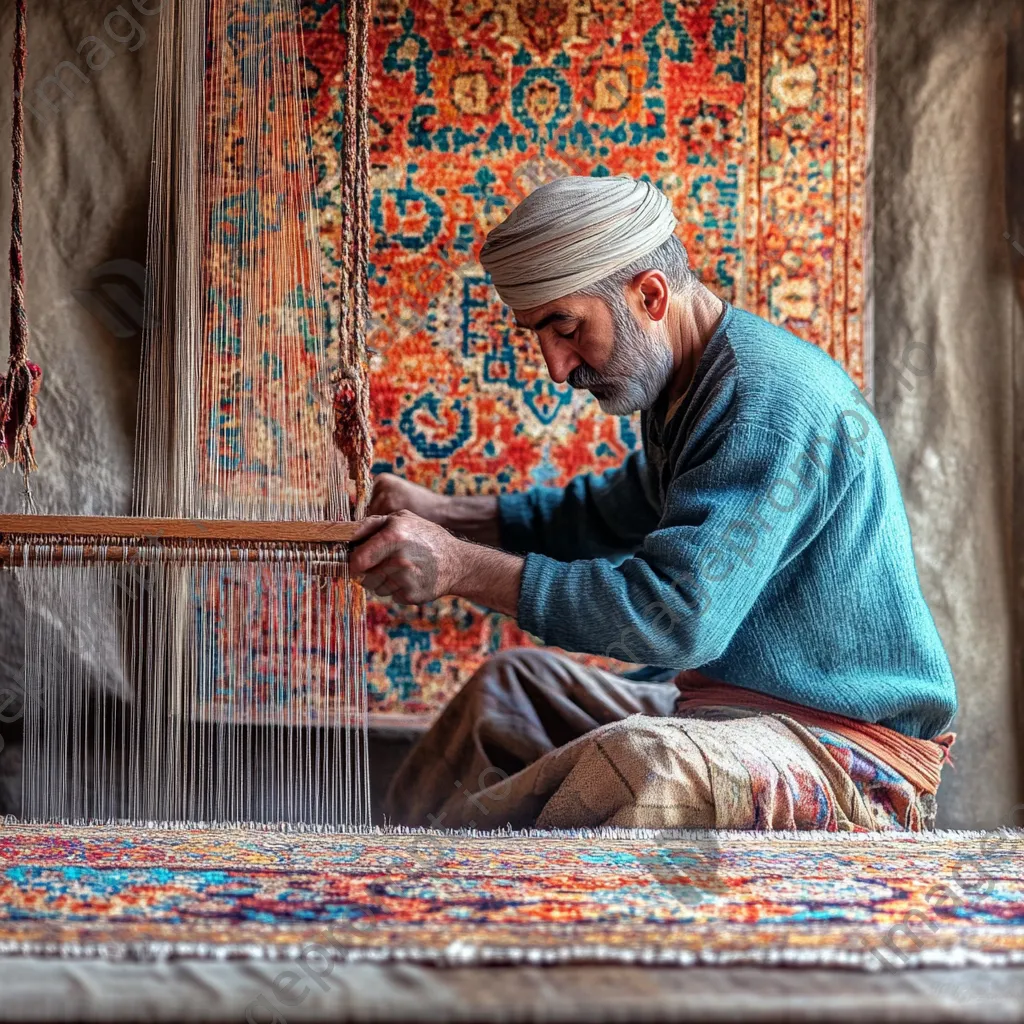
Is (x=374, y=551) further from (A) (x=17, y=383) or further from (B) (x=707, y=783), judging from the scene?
(A) (x=17, y=383)

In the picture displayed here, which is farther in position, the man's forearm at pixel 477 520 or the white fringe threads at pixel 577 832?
the man's forearm at pixel 477 520

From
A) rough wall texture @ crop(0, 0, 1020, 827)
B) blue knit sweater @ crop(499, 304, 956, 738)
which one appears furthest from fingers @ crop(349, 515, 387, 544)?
rough wall texture @ crop(0, 0, 1020, 827)

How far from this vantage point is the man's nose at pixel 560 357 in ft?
7.11

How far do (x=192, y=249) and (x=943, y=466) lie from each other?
2045 millimetres

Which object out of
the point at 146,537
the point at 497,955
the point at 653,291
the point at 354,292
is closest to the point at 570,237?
the point at 653,291

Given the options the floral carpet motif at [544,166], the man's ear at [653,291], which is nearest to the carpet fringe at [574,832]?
the man's ear at [653,291]

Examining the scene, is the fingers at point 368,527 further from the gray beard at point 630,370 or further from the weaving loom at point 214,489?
the gray beard at point 630,370

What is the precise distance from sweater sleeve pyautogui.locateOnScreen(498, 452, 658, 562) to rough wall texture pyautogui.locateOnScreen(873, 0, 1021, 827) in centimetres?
97

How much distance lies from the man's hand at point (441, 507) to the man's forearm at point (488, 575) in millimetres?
565

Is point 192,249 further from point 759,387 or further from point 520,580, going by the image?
point 759,387

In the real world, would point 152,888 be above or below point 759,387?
below

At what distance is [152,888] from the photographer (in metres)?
1.44

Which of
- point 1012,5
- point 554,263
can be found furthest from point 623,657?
point 1012,5

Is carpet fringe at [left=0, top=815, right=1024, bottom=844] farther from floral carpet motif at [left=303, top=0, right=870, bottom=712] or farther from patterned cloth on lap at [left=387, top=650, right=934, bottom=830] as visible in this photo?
floral carpet motif at [left=303, top=0, right=870, bottom=712]
